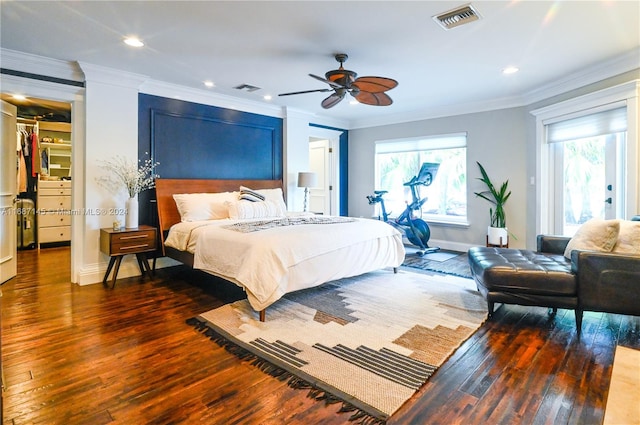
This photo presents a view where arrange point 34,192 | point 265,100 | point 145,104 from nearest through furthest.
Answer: point 145,104 < point 265,100 < point 34,192

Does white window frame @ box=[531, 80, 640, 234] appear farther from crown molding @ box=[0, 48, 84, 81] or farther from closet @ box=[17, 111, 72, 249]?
closet @ box=[17, 111, 72, 249]

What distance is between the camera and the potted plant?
518cm

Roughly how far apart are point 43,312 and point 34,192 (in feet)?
14.0

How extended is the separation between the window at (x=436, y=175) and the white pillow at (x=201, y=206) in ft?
Answer: 9.75

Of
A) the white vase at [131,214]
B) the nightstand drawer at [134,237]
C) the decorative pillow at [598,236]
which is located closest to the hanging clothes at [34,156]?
the white vase at [131,214]

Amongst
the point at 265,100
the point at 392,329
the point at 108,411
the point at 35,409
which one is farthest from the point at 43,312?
the point at 265,100

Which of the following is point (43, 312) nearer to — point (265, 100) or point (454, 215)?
point (265, 100)

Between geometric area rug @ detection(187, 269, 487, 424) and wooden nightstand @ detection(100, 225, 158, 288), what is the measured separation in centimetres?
148

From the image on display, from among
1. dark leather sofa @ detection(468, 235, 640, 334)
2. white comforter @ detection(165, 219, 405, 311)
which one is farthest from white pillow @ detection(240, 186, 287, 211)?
dark leather sofa @ detection(468, 235, 640, 334)

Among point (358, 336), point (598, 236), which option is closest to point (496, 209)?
→ point (598, 236)

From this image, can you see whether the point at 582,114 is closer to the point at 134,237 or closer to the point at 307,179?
the point at 307,179

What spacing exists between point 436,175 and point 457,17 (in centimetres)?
357

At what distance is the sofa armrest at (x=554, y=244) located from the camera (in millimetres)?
3416

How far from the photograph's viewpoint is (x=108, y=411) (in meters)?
1.71
